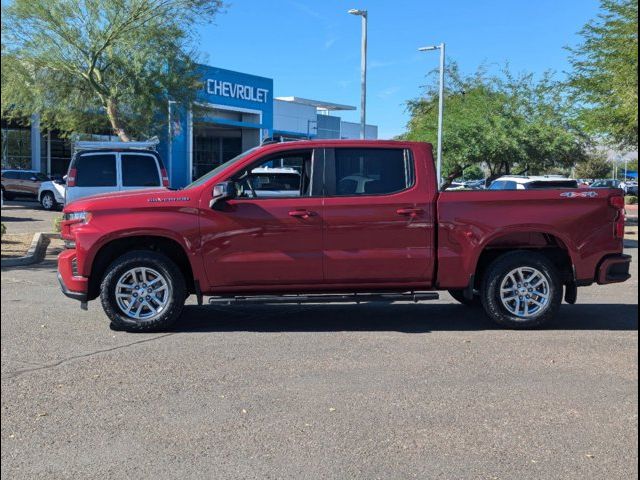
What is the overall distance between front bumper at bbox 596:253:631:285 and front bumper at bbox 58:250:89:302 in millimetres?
5304

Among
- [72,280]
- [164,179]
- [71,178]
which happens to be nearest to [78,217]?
[72,280]

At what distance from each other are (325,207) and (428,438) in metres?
3.15

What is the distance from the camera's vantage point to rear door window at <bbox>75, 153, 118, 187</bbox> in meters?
13.3

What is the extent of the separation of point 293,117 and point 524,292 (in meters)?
46.6

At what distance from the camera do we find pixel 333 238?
686 cm

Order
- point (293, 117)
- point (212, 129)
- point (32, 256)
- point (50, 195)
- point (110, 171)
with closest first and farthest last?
point (32, 256) → point (110, 171) → point (50, 195) → point (212, 129) → point (293, 117)

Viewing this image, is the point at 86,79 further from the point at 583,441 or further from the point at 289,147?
the point at 583,441

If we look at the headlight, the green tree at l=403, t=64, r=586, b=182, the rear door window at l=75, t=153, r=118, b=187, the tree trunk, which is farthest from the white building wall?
the headlight

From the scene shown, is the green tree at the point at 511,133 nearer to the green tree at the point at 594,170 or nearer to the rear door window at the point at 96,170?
the rear door window at the point at 96,170

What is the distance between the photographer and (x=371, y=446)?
13.3ft

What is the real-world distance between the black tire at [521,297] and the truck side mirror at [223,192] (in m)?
2.80

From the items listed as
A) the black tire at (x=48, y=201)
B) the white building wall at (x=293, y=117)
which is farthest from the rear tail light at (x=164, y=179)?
the white building wall at (x=293, y=117)

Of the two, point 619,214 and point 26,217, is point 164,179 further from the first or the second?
point 26,217

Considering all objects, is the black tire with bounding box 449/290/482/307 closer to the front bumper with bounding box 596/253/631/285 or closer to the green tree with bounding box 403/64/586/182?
the front bumper with bounding box 596/253/631/285
